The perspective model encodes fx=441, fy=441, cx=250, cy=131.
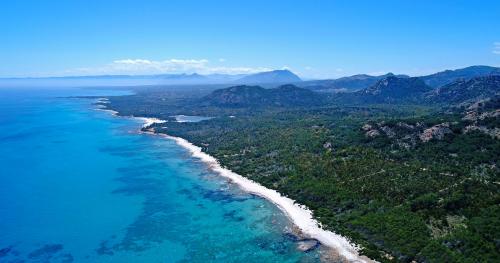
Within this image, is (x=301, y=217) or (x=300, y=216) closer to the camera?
(x=301, y=217)

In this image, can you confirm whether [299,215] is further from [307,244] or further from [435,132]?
[435,132]

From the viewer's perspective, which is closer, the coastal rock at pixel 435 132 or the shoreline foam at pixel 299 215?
the shoreline foam at pixel 299 215

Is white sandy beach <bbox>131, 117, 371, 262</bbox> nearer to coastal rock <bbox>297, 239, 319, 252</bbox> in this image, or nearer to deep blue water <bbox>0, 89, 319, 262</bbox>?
coastal rock <bbox>297, 239, 319, 252</bbox>

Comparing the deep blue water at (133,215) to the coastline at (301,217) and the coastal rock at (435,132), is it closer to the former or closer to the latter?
the coastline at (301,217)

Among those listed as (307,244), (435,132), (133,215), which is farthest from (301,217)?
(435,132)

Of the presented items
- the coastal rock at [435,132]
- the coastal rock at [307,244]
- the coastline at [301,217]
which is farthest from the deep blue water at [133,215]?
A: the coastal rock at [435,132]
